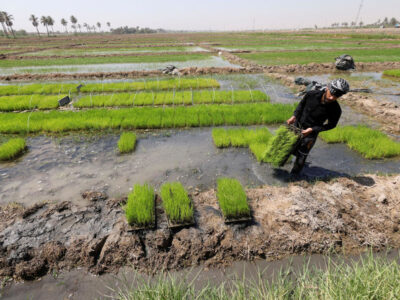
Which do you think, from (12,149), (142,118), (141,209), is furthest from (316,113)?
(12,149)

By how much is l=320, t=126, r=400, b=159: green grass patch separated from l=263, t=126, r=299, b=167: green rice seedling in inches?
89.7

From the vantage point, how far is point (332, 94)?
8.43 ft

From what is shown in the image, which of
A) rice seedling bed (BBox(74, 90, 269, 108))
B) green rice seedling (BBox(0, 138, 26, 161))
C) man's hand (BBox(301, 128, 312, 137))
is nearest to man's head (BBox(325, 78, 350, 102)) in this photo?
man's hand (BBox(301, 128, 312, 137))

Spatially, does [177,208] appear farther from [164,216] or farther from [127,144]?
[127,144]

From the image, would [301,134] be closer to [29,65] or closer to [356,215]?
[356,215]

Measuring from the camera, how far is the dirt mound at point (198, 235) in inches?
88.3

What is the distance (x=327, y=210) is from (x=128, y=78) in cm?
1169

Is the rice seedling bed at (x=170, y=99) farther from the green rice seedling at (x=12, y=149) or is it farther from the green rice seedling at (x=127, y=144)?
the green rice seedling at (x=12, y=149)

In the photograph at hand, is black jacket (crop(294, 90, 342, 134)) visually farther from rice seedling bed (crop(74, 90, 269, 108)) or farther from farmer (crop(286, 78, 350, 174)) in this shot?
rice seedling bed (crop(74, 90, 269, 108))

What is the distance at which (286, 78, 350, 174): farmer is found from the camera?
262 centimetres

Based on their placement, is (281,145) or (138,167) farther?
(138,167)

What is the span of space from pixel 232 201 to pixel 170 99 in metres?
5.69

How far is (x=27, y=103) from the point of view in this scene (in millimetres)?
7168

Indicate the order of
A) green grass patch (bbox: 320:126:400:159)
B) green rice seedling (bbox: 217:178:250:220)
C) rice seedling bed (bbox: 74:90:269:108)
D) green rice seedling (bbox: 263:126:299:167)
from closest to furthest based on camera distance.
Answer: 1. green rice seedling (bbox: 217:178:250:220)
2. green rice seedling (bbox: 263:126:299:167)
3. green grass patch (bbox: 320:126:400:159)
4. rice seedling bed (bbox: 74:90:269:108)
